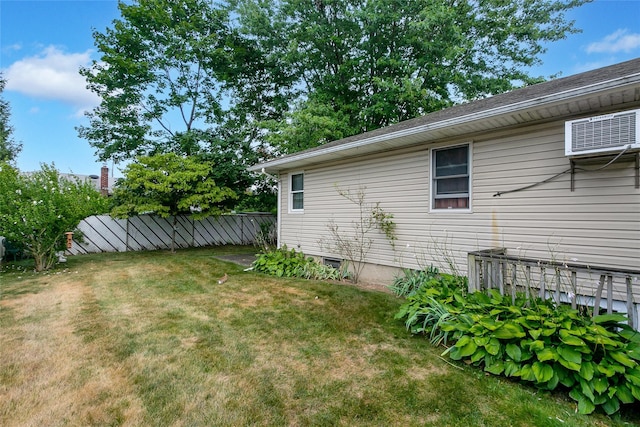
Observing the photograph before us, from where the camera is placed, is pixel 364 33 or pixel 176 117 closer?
pixel 364 33

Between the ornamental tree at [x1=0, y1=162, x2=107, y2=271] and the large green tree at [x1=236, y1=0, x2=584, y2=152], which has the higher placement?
the large green tree at [x1=236, y1=0, x2=584, y2=152]

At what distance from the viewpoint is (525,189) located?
4426 mm

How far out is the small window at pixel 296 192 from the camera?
28.1 feet

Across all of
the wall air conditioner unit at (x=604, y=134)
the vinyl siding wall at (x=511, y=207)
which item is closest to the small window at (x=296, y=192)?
the vinyl siding wall at (x=511, y=207)

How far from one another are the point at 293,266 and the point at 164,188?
5701mm

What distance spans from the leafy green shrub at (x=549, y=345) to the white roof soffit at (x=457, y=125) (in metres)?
2.39

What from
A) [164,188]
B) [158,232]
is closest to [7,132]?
[158,232]

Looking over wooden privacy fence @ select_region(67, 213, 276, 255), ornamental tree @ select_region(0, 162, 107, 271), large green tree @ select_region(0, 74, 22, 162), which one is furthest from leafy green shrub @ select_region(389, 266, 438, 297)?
large green tree @ select_region(0, 74, 22, 162)

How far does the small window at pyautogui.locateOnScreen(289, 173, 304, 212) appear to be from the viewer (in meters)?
8.55

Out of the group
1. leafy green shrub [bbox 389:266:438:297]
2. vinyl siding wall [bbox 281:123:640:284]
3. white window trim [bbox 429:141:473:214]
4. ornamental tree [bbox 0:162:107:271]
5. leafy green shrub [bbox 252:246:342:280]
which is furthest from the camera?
leafy green shrub [bbox 252:246:342:280]

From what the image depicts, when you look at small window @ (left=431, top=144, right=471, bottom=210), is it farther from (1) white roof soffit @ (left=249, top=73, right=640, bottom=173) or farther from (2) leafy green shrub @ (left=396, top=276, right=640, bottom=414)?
(2) leafy green shrub @ (left=396, top=276, right=640, bottom=414)

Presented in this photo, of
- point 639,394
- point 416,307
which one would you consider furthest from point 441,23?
point 639,394

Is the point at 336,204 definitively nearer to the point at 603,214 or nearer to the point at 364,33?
the point at 603,214

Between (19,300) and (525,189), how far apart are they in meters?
8.38
